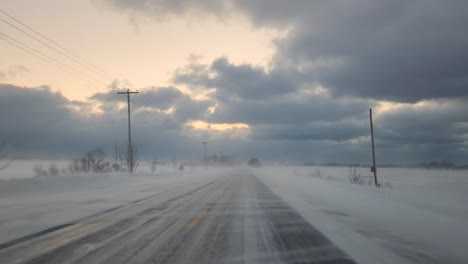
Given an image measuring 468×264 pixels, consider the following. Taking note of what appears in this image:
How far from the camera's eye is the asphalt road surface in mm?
6508

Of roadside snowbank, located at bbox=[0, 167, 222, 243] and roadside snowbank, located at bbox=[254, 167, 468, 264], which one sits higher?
roadside snowbank, located at bbox=[0, 167, 222, 243]

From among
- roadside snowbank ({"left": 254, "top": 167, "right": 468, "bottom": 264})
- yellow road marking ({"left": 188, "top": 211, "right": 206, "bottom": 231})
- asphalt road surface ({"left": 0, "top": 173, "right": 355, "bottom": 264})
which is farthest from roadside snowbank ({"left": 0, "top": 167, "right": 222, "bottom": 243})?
roadside snowbank ({"left": 254, "top": 167, "right": 468, "bottom": 264})

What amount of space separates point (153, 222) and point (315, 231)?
4733 mm

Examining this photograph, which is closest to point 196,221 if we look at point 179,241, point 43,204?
point 179,241

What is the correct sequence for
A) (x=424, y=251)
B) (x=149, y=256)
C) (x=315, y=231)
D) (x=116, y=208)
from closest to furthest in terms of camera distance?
(x=149, y=256)
(x=424, y=251)
(x=315, y=231)
(x=116, y=208)

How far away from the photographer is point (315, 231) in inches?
364

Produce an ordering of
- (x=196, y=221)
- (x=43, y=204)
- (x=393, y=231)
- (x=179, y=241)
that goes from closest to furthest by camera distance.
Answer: (x=179, y=241)
(x=393, y=231)
(x=196, y=221)
(x=43, y=204)

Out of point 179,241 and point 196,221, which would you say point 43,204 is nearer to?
point 196,221

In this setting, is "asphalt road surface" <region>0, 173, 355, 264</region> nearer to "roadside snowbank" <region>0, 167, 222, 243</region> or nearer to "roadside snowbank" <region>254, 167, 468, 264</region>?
"roadside snowbank" <region>254, 167, 468, 264</region>

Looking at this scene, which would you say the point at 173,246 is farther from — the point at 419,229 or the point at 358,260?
the point at 419,229

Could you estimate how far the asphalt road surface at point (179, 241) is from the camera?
6.51 meters

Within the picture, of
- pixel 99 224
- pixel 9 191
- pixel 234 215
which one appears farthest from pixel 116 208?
pixel 9 191

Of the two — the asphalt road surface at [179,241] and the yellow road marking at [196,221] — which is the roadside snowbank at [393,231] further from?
the yellow road marking at [196,221]

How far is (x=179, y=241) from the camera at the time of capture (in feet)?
25.9
